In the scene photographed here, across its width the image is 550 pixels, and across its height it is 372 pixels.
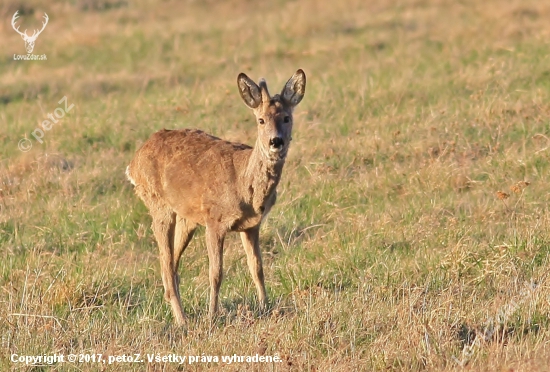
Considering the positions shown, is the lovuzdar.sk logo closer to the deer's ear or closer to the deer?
the deer

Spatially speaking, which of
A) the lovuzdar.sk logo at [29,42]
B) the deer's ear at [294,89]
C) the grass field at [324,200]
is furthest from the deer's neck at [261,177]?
the lovuzdar.sk logo at [29,42]

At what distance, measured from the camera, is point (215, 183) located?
27.2 feet

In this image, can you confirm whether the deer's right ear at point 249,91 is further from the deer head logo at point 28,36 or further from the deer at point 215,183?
the deer head logo at point 28,36

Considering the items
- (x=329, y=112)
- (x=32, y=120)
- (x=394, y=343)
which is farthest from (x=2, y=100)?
(x=394, y=343)

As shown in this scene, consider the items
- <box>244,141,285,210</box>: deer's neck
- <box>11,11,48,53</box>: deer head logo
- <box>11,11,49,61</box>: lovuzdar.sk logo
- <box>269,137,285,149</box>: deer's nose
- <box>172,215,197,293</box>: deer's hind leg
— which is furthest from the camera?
<box>11,11,48,53</box>: deer head logo

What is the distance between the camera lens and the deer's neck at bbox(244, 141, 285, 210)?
787 centimetres

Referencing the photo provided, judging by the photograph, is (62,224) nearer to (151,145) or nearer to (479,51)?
(151,145)

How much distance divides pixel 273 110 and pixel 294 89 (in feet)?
1.15

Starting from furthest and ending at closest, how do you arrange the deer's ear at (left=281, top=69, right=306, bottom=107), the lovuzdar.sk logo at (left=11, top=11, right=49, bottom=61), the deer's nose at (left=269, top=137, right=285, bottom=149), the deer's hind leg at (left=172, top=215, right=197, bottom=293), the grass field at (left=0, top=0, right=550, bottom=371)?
1. the lovuzdar.sk logo at (left=11, top=11, right=49, bottom=61)
2. the deer's hind leg at (left=172, top=215, right=197, bottom=293)
3. the deer's ear at (left=281, top=69, right=306, bottom=107)
4. the deer's nose at (left=269, top=137, right=285, bottom=149)
5. the grass field at (left=0, top=0, right=550, bottom=371)

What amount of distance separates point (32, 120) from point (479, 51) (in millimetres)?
6941

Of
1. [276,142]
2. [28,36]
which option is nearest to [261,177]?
[276,142]

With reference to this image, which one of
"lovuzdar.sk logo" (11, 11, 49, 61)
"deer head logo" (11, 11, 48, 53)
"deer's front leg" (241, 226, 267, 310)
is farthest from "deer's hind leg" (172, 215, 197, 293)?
"deer head logo" (11, 11, 48, 53)

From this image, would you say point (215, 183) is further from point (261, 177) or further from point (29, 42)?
point (29, 42)

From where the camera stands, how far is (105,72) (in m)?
17.8
